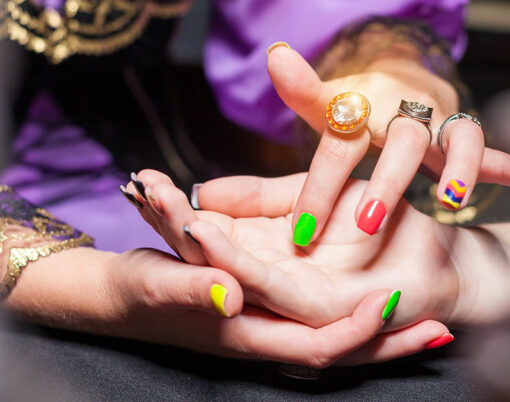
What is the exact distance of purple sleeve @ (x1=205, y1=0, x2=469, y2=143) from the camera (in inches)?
24.7

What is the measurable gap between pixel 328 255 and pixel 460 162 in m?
0.11

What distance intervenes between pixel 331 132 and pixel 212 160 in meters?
0.38

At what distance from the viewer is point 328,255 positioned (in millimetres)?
368

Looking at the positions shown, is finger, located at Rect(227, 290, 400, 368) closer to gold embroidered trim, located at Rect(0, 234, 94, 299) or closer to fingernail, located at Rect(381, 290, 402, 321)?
fingernail, located at Rect(381, 290, 402, 321)

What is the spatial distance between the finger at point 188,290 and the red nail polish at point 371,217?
86mm

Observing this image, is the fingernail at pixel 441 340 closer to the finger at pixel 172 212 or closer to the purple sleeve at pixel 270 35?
the finger at pixel 172 212

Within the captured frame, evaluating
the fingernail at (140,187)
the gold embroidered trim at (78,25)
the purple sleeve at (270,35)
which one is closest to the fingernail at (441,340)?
the fingernail at (140,187)

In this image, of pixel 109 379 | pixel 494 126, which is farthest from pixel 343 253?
pixel 494 126

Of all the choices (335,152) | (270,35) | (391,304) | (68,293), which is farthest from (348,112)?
(270,35)

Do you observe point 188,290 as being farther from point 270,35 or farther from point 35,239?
point 270,35

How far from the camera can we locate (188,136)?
0.73 m

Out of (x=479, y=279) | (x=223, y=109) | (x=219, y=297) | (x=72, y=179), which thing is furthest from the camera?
(x=223, y=109)

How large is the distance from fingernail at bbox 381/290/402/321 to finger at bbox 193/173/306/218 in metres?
0.12

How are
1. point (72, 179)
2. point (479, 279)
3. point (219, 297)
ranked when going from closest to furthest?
point (219, 297) → point (479, 279) → point (72, 179)
